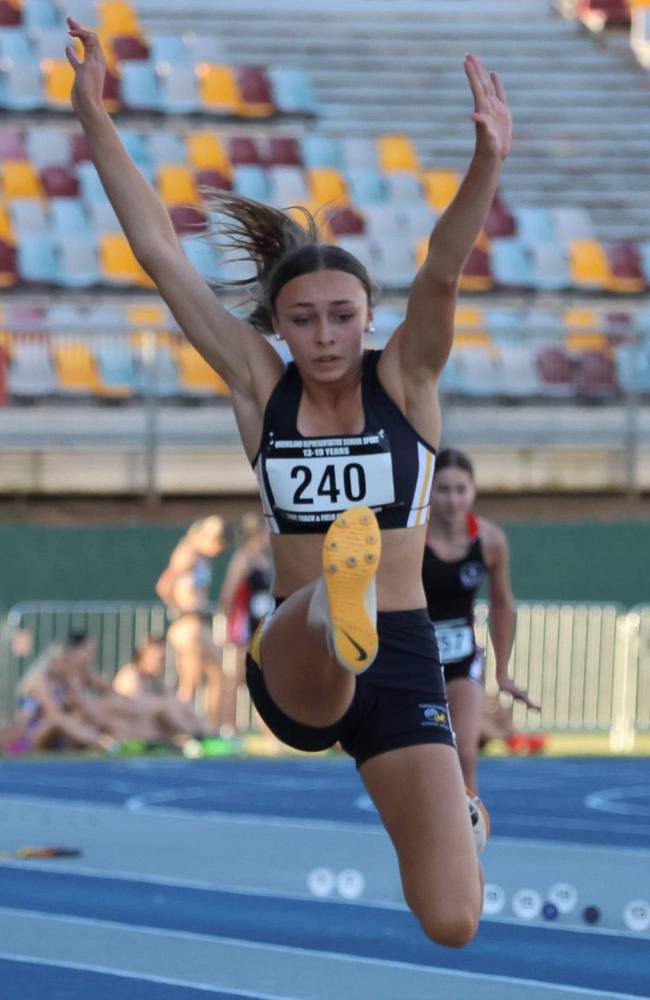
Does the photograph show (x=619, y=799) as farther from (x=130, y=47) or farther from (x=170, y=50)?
(x=170, y=50)

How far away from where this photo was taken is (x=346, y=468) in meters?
5.58

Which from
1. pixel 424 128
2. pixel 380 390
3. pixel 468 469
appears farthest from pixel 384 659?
pixel 424 128

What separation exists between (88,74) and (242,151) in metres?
21.0

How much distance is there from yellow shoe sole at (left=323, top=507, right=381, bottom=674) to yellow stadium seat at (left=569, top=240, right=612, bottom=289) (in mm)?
21504

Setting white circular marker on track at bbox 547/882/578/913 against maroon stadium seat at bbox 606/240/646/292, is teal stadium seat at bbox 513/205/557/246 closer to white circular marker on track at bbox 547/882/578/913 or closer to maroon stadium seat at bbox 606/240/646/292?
maroon stadium seat at bbox 606/240/646/292

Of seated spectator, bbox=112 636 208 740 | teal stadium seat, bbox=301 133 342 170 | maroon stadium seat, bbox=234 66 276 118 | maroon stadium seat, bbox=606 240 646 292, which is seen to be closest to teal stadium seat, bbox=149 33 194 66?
maroon stadium seat, bbox=234 66 276 118

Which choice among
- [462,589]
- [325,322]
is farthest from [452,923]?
[462,589]

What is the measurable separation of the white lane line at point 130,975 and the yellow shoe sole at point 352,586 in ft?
5.71

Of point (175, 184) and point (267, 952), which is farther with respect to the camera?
point (175, 184)

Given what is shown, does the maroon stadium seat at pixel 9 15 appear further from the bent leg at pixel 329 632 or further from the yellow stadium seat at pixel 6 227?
the bent leg at pixel 329 632

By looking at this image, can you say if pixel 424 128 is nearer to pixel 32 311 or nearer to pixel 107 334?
pixel 32 311

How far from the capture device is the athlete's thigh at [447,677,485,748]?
863cm

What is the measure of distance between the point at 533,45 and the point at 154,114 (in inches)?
277

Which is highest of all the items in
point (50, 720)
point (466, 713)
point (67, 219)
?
point (67, 219)
